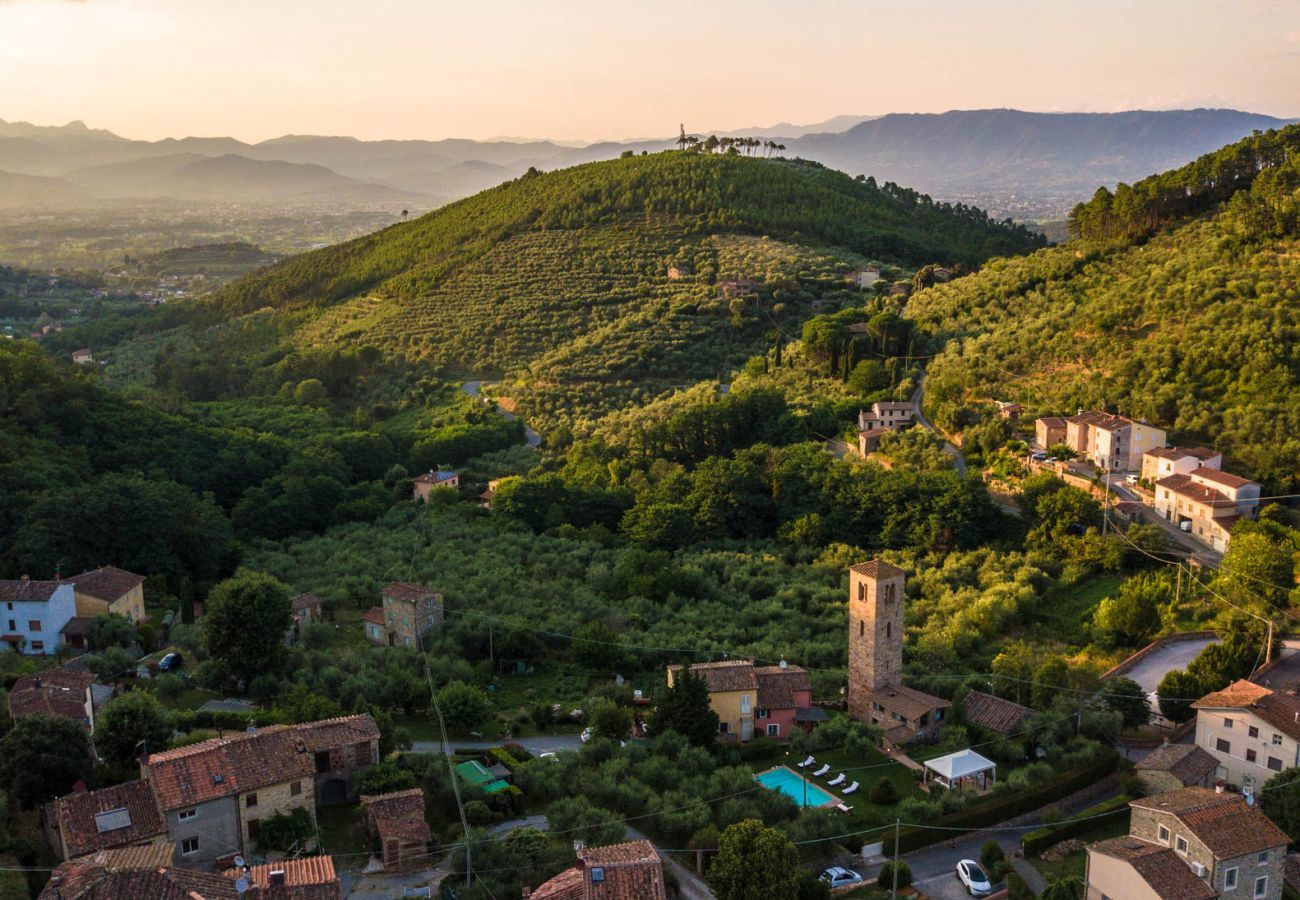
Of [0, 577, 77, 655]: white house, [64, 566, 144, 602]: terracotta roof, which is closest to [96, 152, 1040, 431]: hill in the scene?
[64, 566, 144, 602]: terracotta roof

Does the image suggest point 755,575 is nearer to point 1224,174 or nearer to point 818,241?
point 1224,174

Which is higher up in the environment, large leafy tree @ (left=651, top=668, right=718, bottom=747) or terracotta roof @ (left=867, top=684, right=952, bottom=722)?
large leafy tree @ (left=651, top=668, right=718, bottom=747)

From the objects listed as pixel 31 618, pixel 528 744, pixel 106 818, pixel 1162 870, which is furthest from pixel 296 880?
pixel 31 618

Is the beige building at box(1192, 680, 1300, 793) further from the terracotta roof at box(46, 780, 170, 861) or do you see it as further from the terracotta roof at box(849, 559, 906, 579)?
the terracotta roof at box(46, 780, 170, 861)

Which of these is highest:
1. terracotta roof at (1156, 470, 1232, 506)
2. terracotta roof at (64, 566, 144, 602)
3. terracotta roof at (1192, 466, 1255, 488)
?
terracotta roof at (1192, 466, 1255, 488)

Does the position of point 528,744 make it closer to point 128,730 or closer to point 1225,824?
point 128,730

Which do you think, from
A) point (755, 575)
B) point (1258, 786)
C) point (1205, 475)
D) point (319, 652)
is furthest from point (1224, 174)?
point (319, 652)

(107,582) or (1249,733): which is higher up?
(107,582)
